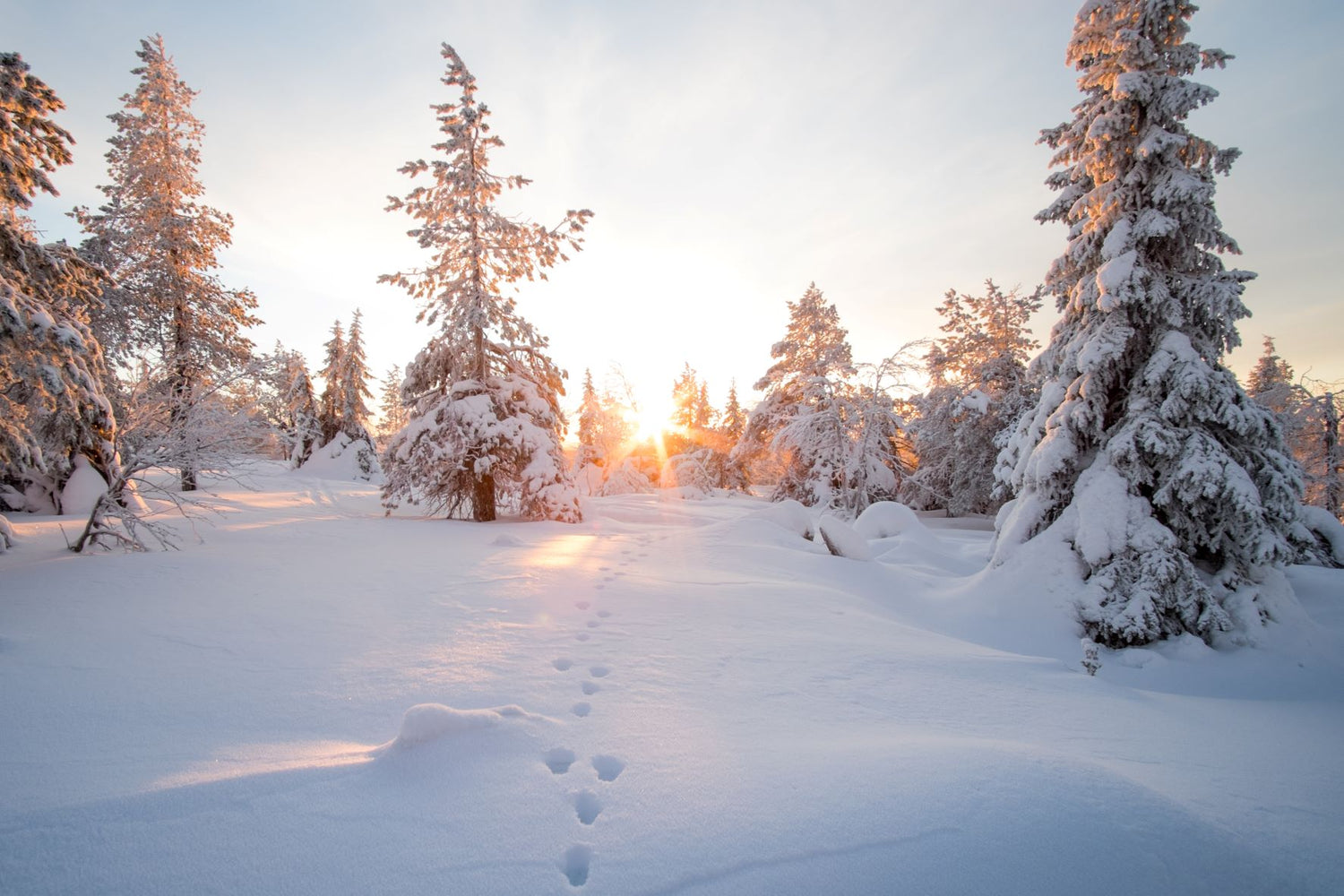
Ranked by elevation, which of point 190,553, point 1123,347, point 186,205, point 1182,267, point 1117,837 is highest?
point 186,205

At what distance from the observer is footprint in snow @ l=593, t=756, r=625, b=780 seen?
8.00 feet

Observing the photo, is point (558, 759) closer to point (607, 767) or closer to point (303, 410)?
point (607, 767)

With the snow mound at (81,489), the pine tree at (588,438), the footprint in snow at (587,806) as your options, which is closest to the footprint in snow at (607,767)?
the footprint in snow at (587,806)

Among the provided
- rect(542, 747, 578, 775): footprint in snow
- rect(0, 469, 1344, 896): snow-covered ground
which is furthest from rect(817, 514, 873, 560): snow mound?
rect(542, 747, 578, 775): footprint in snow

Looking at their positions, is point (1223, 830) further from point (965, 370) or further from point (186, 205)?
point (965, 370)

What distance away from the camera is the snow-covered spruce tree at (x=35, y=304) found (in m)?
5.14

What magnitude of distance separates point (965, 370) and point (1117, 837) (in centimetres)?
2489

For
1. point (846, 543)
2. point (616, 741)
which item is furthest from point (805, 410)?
point (616, 741)

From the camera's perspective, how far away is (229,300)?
632 inches

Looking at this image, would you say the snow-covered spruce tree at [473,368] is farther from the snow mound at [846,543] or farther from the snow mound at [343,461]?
the snow mound at [343,461]

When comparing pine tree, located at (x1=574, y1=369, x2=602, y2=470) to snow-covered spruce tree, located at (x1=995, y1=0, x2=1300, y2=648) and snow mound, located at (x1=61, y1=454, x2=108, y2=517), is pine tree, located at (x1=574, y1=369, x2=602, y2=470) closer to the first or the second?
snow mound, located at (x1=61, y1=454, x2=108, y2=517)

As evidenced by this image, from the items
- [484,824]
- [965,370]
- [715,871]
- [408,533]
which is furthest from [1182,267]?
[965,370]

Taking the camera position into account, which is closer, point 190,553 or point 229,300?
point 190,553

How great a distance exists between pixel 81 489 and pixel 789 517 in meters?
15.5
